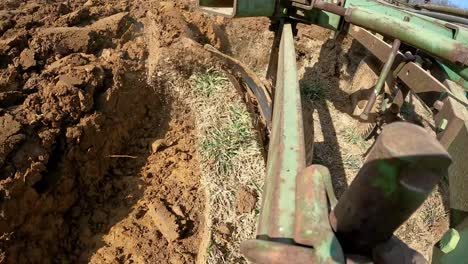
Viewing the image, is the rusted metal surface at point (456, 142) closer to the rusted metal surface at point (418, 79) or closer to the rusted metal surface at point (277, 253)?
the rusted metal surface at point (418, 79)

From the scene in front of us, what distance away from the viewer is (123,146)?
11.3 ft

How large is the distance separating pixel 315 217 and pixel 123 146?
258 centimetres

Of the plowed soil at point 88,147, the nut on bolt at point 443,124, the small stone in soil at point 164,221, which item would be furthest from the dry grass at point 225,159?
the nut on bolt at point 443,124

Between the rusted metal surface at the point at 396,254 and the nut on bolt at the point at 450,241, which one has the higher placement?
the rusted metal surface at the point at 396,254

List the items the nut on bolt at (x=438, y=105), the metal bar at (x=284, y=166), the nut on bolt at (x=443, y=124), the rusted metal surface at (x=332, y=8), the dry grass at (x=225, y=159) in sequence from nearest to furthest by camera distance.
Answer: the metal bar at (x=284, y=166)
the nut on bolt at (x=443, y=124)
the nut on bolt at (x=438, y=105)
the dry grass at (x=225, y=159)
the rusted metal surface at (x=332, y=8)

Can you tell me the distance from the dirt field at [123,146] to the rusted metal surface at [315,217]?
1665 millimetres

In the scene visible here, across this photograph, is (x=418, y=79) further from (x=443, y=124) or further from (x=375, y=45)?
(x=443, y=124)

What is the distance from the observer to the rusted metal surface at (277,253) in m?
1.08

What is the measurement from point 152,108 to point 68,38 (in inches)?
36.2

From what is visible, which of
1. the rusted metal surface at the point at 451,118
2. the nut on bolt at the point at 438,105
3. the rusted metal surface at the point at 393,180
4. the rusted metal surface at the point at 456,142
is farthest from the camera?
the nut on bolt at the point at 438,105

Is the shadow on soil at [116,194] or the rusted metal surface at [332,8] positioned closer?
the shadow on soil at [116,194]

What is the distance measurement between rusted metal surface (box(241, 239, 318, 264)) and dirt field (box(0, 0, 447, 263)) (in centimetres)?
169

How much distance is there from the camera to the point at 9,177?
104 inches

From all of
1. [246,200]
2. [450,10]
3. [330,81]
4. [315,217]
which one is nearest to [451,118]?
[246,200]
